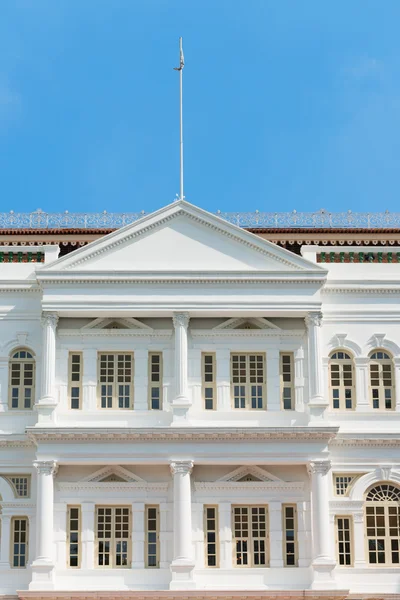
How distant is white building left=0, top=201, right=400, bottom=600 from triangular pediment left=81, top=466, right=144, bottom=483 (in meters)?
0.09

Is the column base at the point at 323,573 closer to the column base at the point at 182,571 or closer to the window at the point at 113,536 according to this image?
the column base at the point at 182,571

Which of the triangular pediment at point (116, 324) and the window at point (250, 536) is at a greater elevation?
the triangular pediment at point (116, 324)

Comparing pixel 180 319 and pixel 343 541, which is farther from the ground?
pixel 180 319

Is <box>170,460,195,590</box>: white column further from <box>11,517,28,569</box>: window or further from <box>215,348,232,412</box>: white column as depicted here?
<box>11,517,28,569</box>: window

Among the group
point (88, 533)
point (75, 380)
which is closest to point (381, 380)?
point (75, 380)

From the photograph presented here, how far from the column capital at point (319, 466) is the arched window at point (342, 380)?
8.27 feet

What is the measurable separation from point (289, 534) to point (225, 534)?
2.00 meters

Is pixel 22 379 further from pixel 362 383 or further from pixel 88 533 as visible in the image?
pixel 362 383

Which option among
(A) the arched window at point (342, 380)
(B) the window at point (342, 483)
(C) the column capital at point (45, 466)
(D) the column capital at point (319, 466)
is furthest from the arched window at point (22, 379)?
(B) the window at point (342, 483)

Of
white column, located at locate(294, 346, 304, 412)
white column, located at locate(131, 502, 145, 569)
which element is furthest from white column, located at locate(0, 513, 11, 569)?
white column, located at locate(294, 346, 304, 412)

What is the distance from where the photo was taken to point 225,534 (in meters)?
45.2

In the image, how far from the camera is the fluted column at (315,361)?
45656 millimetres

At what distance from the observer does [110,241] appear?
46.6 m

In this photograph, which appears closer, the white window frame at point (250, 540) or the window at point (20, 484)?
the white window frame at point (250, 540)
